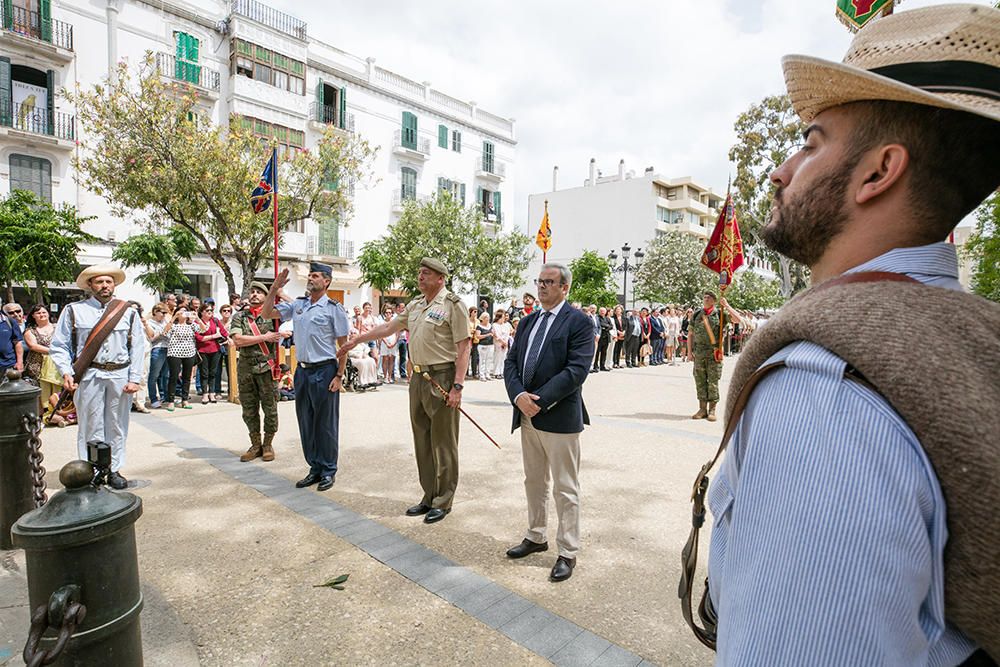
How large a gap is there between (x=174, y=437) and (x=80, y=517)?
248 inches

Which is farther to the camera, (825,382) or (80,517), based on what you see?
(80,517)

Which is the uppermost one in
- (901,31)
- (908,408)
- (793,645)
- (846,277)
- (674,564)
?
(901,31)

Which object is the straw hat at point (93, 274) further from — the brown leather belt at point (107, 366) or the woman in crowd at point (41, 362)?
the woman in crowd at point (41, 362)

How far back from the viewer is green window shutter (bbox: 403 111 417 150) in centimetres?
3234

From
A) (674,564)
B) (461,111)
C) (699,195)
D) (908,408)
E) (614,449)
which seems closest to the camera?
(908,408)

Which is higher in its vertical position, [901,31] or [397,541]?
[901,31]

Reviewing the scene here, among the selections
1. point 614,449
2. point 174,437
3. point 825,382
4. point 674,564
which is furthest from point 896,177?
point 174,437

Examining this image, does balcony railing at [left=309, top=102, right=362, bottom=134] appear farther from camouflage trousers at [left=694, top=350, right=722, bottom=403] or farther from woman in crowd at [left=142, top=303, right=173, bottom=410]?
camouflage trousers at [left=694, top=350, right=722, bottom=403]

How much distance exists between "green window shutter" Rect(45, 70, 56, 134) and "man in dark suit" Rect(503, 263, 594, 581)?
24.6 m

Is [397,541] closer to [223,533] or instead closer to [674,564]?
[223,533]

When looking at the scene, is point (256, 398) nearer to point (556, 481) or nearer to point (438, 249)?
point (556, 481)

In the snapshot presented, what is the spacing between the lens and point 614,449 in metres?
7.00

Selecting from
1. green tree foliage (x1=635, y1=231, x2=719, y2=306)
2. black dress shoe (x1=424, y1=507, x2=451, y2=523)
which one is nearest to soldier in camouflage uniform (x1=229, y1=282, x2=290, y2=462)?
black dress shoe (x1=424, y1=507, x2=451, y2=523)

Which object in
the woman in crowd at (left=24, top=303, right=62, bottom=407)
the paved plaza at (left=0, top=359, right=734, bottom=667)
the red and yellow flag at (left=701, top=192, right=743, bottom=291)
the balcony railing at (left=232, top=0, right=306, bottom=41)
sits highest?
the balcony railing at (left=232, top=0, right=306, bottom=41)
